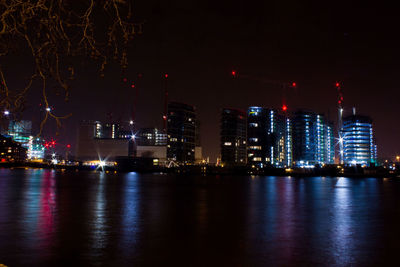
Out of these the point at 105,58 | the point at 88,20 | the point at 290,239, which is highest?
the point at 88,20

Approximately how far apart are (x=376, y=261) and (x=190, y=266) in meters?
7.14

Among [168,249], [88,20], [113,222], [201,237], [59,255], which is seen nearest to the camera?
[88,20]

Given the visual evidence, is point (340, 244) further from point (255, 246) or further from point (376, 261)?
point (255, 246)

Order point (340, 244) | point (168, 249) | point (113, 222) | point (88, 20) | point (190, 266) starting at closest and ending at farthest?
point (88, 20) → point (190, 266) → point (168, 249) → point (340, 244) → point (113, 222)

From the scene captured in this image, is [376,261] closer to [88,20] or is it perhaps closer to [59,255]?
[59,255]

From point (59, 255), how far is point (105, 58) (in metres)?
10.7

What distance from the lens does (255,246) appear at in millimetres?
16422

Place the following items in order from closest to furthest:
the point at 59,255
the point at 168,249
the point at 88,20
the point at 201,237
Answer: the point at 88,20 < the point at 59,255 < the point at 168,249 < the point at 201,237

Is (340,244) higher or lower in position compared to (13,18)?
lower

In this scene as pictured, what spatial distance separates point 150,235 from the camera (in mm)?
18641

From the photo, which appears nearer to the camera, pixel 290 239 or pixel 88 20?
pixel 88 20

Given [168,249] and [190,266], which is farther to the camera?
[168,249]

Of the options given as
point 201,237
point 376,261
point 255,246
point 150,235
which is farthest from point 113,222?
point 376,261

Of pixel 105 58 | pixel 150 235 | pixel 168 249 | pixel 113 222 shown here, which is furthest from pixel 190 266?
pixel 113 222
